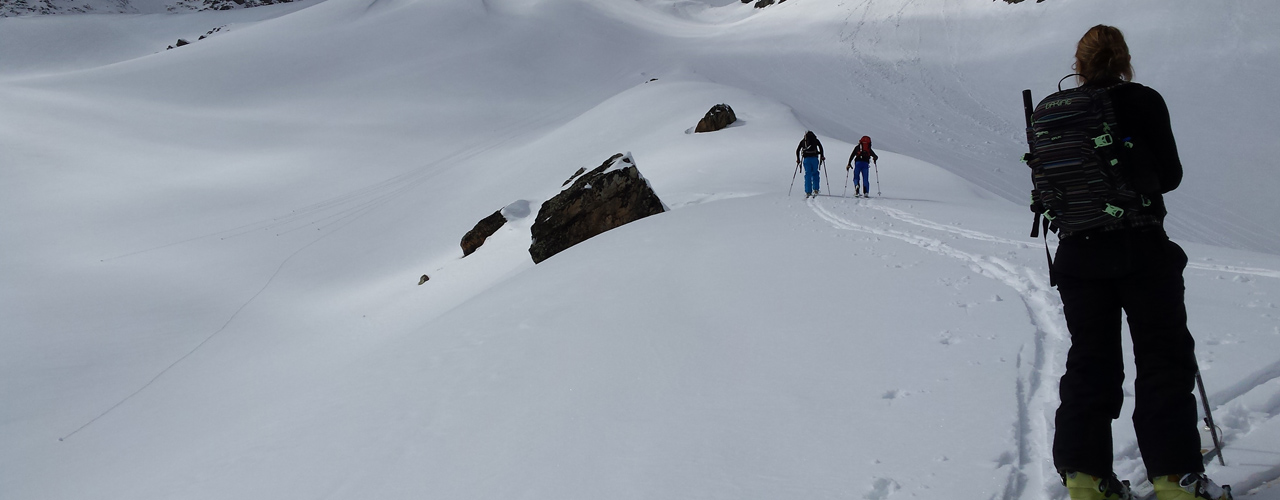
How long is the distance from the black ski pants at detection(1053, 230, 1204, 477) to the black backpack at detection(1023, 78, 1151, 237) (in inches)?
3.7

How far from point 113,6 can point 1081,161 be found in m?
101

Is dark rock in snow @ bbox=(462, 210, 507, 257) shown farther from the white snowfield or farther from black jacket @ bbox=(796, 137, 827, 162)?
black jacket @ bbox=(796, 137, 827, 162)

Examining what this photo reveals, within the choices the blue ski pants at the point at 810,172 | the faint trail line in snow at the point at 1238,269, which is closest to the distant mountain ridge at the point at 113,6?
the blue ski pants at the point at 810,172

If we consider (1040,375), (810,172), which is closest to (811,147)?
(810,172)

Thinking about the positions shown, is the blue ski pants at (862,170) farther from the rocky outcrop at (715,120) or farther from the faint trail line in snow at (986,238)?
the rocky outcrop at (715,120)

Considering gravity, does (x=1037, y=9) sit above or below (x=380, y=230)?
above

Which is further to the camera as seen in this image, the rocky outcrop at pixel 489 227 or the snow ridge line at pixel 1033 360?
the rocky outcrop at pixel 489 227

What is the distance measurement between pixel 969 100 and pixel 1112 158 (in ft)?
101

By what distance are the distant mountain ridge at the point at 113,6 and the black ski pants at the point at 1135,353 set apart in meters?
90.8

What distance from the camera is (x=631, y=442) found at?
11.8 feet

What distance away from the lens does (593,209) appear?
12195 mm

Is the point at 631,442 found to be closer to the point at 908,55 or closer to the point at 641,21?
the point at 908,55

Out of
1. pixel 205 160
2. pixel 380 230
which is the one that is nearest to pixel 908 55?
pixel 380 230

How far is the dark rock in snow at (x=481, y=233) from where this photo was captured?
A: 15.3m
